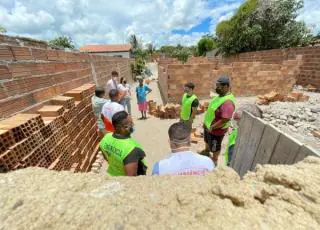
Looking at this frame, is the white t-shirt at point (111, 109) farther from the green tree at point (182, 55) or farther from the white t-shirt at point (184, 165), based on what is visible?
the green tree at point (182, 55)

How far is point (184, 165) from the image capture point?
1.66 meters

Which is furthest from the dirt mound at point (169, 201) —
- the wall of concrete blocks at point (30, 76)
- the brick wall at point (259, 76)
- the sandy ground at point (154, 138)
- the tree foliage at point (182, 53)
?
the tree foliage at point (182, 53)

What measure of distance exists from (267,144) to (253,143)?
0.33 meters

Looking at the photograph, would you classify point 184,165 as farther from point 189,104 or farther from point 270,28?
point 270,28

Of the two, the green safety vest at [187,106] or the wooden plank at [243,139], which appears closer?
the wooden plank at [243,139]

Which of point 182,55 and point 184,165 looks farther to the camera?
point 182,55

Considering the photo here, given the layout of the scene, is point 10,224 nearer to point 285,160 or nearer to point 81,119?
point 285,160

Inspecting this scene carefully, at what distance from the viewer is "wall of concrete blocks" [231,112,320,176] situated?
1.64m

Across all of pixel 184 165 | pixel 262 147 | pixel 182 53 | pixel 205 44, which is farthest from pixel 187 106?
pixel 182 53

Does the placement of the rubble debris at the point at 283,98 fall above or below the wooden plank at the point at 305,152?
below

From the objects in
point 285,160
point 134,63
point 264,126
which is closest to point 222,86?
point 264,126

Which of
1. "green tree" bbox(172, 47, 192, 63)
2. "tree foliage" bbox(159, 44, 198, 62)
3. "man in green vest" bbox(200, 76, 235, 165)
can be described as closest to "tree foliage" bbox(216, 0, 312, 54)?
"tree foliage" bbox(159, 44, 198, 62)

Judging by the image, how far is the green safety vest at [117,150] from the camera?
2152mm

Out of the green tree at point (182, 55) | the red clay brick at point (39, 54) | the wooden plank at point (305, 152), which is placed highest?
the red clay brick at point (39, 54)
